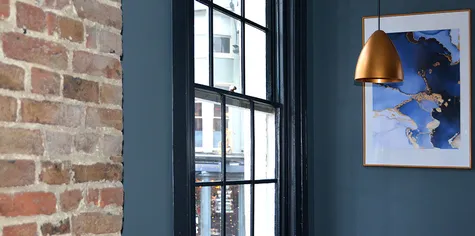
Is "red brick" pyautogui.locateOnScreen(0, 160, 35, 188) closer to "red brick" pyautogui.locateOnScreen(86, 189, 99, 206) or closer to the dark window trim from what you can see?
"red brick" pyautogui.locateOnScreen(86, 189, 99, 206)

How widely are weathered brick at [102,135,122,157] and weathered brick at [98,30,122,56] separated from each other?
0.85 feet

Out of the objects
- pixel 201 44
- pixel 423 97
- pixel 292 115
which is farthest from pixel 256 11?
pixel 423 97

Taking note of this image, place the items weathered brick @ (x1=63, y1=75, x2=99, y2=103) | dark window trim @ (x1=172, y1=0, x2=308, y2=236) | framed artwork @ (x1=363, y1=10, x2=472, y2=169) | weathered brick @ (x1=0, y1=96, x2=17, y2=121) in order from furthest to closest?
framed artwork @ (x1=363, y1=10, x2=472, y2=169) < dark window trim @ (x1=172, y1=0, x2=308, y2=236) < weathered brick @ (x1=63, y1=75, x2=99, y2=103) < weathered brick @ (x1=0, y1=96, x2=17, y2=121)

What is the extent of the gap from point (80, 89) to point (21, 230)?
434mm

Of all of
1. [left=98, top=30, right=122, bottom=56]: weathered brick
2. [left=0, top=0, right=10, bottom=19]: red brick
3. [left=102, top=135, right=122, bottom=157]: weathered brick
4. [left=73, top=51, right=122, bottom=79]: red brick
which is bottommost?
[left=102, top=135, right=122, bottom=157]: weathered brick

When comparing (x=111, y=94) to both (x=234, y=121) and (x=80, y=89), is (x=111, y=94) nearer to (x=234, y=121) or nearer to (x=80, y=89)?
(x=80, y=89)

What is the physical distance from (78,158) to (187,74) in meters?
0.75

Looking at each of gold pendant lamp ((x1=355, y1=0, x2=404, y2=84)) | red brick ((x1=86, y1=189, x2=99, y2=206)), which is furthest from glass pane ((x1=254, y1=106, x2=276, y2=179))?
red brick ((x1=86, y1=189, x2=99, y2=206))

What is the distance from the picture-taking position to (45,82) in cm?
178

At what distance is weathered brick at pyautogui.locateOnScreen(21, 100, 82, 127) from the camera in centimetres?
172

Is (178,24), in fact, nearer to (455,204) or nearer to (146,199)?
(146,199)

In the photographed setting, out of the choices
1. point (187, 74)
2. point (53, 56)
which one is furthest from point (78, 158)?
point (187, 74)

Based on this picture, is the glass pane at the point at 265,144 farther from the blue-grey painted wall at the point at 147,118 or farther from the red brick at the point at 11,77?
the red brick at the point at 11,77

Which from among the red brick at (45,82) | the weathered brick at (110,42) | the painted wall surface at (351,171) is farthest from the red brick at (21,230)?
the painted wall surface at (351,171)
